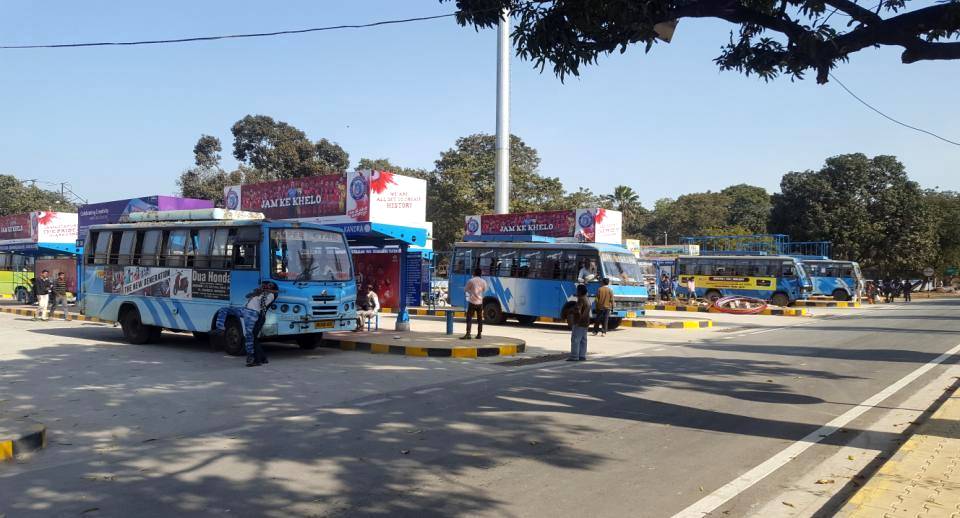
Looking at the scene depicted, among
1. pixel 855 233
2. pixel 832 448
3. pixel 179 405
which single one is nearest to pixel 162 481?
pixel 179 405

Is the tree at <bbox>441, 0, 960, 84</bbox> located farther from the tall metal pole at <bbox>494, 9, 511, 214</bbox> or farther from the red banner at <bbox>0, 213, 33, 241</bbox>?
the red banner at <bbox>0, 213, 33, 241</bbox>

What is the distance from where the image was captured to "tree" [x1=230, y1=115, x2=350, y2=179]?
4984 centimetres

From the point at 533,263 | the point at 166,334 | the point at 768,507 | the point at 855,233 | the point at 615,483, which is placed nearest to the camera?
the point at 768,507

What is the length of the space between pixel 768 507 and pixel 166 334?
57.1 feet

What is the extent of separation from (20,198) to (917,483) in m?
68.8

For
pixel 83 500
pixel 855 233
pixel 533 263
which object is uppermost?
pixel 855 233

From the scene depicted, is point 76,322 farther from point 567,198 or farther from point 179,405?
point 567,198

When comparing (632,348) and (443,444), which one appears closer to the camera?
(443,444)

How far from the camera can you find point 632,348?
16484mm

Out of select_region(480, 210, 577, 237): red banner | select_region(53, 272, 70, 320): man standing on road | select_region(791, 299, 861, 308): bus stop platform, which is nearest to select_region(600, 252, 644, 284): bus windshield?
select_region(480, 210, 577, 237): red banner

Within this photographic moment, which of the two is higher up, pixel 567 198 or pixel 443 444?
pixel 567 198

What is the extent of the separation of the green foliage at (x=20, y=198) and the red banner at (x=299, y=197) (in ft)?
146

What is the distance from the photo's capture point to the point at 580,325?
13672mm

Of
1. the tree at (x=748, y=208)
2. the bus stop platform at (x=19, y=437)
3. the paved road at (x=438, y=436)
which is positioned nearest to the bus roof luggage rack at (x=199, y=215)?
the paved road at (x=438, y=436)
